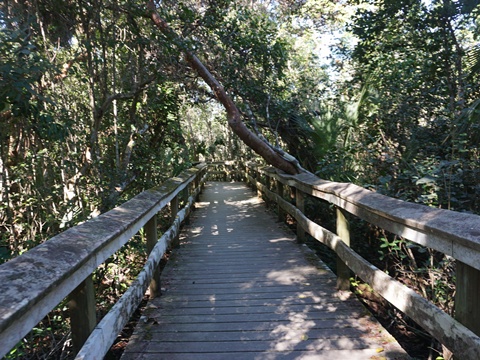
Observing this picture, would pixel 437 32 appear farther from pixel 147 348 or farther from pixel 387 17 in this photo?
pixel 147 348

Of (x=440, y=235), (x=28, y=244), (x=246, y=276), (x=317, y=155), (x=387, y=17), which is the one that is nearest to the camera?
(x=440, y=235)

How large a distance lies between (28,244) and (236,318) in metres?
3.14

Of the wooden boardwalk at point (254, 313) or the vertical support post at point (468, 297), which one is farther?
the wooden boardwalk at point (254, 313)

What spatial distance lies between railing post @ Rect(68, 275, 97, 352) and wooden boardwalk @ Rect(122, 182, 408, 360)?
0.94 m

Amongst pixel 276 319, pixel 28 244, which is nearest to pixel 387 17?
pixel 276 319

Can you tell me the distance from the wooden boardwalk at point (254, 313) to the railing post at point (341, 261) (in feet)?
0.41

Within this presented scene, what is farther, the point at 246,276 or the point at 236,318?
the point at 246,276

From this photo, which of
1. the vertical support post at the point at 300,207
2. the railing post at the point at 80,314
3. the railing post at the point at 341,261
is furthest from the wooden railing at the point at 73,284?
the vertical support post at the point at 300,207

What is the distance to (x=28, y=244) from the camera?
4.90m

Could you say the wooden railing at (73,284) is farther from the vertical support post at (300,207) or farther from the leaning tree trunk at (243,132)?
the leaning tree trunk at (243,132)

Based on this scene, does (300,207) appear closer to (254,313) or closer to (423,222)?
(254,313)

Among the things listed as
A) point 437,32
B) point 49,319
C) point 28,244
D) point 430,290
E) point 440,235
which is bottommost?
point 49,319

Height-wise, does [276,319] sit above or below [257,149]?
below

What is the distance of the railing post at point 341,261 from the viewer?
3543 millimetres
